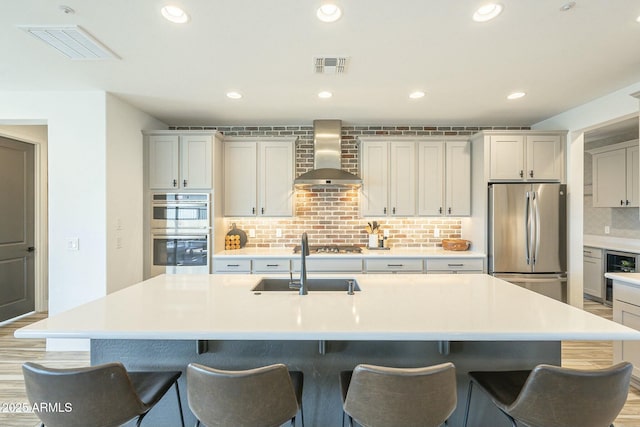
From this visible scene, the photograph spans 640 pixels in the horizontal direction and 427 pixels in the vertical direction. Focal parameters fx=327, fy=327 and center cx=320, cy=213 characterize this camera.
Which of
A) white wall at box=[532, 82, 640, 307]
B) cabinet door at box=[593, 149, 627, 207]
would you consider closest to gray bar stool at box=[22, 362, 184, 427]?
white wall at box=[532, 82, 640, 307]

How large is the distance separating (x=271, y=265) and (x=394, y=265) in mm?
1466

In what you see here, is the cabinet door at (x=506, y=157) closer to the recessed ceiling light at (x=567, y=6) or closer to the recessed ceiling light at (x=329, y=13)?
the recessed ceiling light at (x=567, y=6)

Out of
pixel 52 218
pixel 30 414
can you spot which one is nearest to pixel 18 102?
pixel 52 218

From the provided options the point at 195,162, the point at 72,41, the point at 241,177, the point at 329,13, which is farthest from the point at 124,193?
the point at 329,13

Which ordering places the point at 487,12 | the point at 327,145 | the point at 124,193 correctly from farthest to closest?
1. the point at 327,145
2. the point at 124,193
3. the point at 487,12

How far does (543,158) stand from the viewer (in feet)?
13.1

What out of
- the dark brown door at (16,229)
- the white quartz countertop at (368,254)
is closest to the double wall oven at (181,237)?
the white quartz countertop at (368,254)

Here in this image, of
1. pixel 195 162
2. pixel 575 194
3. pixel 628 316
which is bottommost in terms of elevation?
pixel 628 316

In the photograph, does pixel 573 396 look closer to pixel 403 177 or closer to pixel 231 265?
pixel 403 177

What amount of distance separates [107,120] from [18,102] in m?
0.90

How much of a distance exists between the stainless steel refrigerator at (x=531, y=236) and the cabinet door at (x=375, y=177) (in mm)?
1298

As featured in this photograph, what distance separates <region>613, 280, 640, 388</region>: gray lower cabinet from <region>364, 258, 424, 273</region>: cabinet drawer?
1736mm

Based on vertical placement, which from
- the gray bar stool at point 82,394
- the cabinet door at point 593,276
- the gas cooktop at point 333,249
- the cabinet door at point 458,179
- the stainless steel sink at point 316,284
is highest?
the cabinet door at point 458,179

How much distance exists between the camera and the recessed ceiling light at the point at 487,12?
6.32 feet
